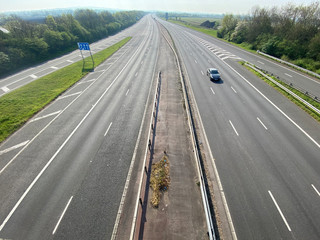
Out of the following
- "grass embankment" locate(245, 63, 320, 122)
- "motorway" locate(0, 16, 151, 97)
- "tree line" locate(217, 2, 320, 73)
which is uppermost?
"tree line" locate(217, 2, 320, 73)

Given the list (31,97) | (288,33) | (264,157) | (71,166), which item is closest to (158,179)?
(71,166)

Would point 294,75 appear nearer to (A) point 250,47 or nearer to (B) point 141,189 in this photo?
(A) point 250,47

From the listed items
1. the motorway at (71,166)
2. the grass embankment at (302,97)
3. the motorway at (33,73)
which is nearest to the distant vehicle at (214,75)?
the grass embankment at (302,97)

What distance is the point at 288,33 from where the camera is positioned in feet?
140

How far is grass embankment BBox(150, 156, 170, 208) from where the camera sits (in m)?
11.2

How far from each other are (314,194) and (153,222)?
456 inches

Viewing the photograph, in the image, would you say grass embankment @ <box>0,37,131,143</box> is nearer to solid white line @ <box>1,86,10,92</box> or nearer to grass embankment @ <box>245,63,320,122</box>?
solid white line @ <box>1,86,10,92</box>

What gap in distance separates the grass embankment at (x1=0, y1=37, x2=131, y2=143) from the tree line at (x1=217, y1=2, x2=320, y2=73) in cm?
5081

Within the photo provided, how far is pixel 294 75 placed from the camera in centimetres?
3250

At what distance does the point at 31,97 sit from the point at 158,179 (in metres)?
26.6

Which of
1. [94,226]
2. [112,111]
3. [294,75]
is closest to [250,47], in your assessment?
[294,75]

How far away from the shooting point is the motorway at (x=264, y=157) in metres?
9.89

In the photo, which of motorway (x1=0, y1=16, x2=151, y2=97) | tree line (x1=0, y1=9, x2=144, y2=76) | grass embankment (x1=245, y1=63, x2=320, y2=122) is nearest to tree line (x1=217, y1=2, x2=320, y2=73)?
grass embankment (x1=245, y1=63, x2=320, y2=122)

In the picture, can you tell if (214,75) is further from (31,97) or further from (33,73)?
(33,73)
